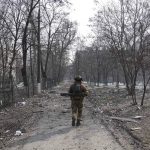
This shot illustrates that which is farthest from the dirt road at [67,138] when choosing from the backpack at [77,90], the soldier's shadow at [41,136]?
the backpack at [77,90]

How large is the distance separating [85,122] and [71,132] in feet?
8.50

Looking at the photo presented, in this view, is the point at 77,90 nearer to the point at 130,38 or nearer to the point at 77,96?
the point at 77,96

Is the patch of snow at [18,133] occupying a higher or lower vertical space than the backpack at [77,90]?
lower

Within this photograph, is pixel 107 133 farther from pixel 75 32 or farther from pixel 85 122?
pixel 75 32

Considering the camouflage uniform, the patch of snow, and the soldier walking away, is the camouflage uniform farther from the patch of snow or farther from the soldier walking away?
the patch of snow

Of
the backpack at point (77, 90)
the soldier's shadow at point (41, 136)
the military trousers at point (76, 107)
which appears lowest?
the soldier's shadow at point (41, 136)

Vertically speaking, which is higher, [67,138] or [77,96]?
[77,96]

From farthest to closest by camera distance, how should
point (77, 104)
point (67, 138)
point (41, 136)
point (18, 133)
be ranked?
point (77, 104)
point (18, 133)
point (41, 136)
point (67, 138)

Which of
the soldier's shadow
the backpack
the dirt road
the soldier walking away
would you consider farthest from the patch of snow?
the backpack

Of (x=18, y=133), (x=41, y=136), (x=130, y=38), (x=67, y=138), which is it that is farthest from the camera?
(x=130, y=38)

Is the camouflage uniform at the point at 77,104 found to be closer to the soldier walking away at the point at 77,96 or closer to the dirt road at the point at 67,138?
the soldier walking away at the point at 77,96

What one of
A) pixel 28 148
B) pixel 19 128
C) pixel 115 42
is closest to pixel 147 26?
pixel 115 42

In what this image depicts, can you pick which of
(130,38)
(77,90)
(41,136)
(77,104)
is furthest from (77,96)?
(130,38)

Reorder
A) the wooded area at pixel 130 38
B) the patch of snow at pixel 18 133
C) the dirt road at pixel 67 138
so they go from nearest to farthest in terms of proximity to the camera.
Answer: the dirt road at pixel 67 138
the patch of snow at pixel 18 133
the wooded area at pixel 130 38
